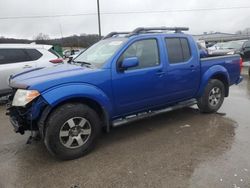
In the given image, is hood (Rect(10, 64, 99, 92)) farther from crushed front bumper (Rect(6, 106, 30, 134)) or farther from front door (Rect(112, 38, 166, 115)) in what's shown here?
front door (Rect(112, 38, 166, 115))

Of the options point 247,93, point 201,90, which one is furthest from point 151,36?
point 247,93

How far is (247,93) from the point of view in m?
8.84

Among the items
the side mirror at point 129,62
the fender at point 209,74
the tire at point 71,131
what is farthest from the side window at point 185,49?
the tire at point 71,131

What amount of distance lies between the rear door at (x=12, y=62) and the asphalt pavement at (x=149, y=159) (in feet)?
8.69

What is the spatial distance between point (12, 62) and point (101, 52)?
4.41 metres

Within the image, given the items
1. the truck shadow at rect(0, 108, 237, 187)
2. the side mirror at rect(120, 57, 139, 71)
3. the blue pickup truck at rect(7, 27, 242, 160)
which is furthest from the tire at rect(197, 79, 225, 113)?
the side mirror at rect(120, 57, 139, 71)

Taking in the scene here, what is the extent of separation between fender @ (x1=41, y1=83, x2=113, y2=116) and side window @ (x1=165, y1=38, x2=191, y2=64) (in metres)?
1.67

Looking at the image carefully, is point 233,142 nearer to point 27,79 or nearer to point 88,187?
point 88,187

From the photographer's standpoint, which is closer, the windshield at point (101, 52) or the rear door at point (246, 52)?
the windshield at point (101, 52)

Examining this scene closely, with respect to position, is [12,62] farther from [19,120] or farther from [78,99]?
[78,99]

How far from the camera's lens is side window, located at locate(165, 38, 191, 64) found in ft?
17.6

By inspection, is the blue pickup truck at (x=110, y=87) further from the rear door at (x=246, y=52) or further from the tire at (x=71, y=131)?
the rear door at (x=246, y=52)

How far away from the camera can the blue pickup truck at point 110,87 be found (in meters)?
4.00

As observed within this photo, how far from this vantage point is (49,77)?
4.12m
